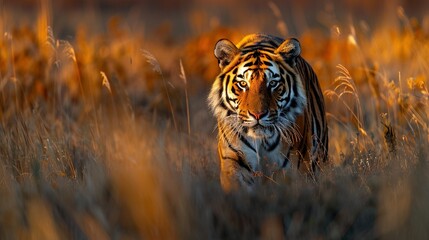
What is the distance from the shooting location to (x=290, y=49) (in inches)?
225

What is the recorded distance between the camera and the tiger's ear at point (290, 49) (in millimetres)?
5668

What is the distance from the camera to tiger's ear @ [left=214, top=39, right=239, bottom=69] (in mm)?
5719

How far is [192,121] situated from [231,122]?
118 inches

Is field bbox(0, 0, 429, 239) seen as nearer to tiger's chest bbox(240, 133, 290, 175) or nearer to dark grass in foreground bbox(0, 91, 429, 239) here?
dark grass in foreground bbox(0, 91, 429, 239)

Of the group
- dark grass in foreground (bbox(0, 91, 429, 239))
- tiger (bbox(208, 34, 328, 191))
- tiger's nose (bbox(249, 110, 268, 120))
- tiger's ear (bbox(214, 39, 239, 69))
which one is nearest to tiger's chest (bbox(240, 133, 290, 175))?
tiger (bbox(208, 34, 328, 191))

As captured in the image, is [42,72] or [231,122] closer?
[231,122]

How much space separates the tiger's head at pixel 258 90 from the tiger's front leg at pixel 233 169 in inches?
5.1

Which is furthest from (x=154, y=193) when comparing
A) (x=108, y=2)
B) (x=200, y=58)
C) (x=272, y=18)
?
(x=108, y=2)

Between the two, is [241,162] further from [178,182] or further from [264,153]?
[178,182]

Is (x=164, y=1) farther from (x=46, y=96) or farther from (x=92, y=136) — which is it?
(x=92, y=136)

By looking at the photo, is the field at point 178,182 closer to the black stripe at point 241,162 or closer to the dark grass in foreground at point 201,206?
the dark grass in foreground at point 201,206

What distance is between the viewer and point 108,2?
2844 cm

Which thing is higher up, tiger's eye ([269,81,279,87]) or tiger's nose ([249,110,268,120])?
tiger's eye ([269,81,279,87])

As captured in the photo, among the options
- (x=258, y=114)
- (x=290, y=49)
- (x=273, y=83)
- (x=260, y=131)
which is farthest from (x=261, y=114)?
(x=290, y=49)
